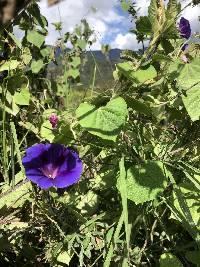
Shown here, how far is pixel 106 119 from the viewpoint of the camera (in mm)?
1082

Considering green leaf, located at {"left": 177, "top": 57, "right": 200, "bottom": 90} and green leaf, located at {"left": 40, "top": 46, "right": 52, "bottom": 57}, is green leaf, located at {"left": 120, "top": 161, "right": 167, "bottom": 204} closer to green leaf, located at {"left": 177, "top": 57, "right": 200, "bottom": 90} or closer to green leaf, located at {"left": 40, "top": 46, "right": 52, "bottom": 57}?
green leaf, located at {"left": 177, "top": 57, "right": 200, "bottom": 90}

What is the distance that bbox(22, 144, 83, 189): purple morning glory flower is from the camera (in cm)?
131

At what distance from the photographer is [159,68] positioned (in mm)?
1364

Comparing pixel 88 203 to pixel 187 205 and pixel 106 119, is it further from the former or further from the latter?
pixel 106 119

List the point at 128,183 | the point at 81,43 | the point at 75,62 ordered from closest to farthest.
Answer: the point at 128,183
the point at 75,62
the point at 81,43

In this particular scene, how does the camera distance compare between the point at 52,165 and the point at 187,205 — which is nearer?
the point at 187,205

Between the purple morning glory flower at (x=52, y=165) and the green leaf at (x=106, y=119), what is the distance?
0.27m

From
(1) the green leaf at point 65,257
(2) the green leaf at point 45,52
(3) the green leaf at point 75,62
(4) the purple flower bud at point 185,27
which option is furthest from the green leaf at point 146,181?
(3) the green leaf at point 75,62

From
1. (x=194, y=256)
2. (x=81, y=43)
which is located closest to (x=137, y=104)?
(x=194, y=256)

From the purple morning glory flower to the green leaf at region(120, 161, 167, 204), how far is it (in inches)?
7.5

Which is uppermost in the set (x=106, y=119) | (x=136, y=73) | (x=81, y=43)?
(x=136, y=73)

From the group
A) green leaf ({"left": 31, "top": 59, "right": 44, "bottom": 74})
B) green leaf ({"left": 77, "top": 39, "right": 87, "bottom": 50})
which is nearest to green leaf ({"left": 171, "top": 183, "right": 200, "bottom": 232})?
green leaf ({"left": 31, "top": 59, "right": 44, "bottom": 74})

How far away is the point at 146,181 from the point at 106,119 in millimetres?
230

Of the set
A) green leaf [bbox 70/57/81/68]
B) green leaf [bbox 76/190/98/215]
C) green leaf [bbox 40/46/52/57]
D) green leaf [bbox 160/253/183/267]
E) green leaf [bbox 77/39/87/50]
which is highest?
green leaf [bbox 160/253/183/267]
